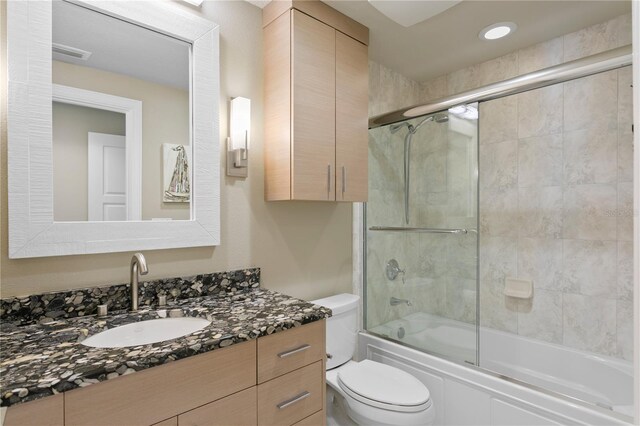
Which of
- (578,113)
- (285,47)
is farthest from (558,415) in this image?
(285,47)

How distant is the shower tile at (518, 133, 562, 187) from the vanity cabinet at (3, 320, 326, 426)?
185 cm

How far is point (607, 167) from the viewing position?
201 cm

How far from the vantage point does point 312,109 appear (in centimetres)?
172

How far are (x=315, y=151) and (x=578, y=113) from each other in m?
1.70

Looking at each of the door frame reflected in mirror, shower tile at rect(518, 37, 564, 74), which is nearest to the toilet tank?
the door frame reflected in mirror

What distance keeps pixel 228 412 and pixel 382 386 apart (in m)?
0.86

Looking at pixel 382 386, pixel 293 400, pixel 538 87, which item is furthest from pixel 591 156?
pixel 293 400

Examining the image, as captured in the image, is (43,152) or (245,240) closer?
(43,152)

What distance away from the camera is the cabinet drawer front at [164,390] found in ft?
2.74

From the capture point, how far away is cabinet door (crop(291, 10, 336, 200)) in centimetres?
166

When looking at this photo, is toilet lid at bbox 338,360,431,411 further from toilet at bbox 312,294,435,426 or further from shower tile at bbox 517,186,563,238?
shower tile at bbox 517,186,563,238

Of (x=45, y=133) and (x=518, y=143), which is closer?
(x=45, y=133)

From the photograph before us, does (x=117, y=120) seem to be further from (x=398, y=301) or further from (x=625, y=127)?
(x=625, y=127)

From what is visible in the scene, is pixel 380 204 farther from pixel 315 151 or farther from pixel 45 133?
pixel 45 133
